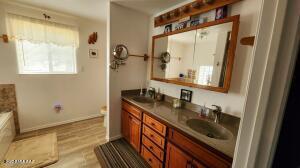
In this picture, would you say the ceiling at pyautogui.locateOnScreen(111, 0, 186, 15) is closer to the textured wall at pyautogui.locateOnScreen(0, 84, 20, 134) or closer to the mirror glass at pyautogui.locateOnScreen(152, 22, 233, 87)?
the mirror glass at pyautogui.locateOnScreen(152, 22, 233, 87)

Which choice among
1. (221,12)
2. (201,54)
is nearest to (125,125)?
(201,54)

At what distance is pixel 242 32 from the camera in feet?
4.35

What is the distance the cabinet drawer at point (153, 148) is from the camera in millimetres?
1604

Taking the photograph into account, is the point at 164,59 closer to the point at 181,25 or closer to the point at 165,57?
the point at 165,57

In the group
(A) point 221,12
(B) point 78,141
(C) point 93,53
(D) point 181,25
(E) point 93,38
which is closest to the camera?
(A) point 221,12

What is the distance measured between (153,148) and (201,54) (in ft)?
4.45

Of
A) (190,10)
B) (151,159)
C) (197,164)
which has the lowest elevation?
(151,159)

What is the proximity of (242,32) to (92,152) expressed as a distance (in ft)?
8.55

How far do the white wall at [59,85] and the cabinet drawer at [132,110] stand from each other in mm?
1409

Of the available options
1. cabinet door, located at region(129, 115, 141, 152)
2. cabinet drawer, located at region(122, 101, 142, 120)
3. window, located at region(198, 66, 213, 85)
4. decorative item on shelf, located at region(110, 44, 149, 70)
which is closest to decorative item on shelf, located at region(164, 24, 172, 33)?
decorative item on shelf, located at region(110, 44, 149, 70)

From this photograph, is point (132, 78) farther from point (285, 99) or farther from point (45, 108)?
point (285, 99)

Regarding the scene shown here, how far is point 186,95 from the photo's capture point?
6.26 feet

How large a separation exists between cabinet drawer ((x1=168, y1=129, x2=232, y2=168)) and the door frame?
698 mm

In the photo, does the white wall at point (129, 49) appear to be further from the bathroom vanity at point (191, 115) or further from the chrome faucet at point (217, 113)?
the chrome faucet at point (217, 113)
